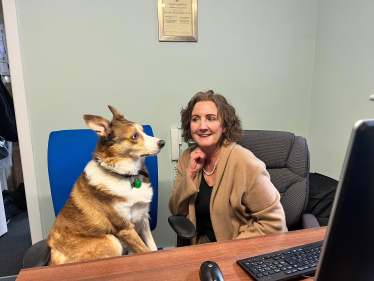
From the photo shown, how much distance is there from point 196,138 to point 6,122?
1.92 m

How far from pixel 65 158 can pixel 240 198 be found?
957mm

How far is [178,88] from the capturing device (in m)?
1.80

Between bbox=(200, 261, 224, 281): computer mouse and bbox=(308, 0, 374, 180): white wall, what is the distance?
5.03 ft

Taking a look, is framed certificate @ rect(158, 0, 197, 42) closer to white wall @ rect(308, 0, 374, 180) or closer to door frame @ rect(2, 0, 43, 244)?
door frame @ rect(2, 0, 43, 244)

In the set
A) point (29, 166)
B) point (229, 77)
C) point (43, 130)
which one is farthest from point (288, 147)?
point (29, 166)

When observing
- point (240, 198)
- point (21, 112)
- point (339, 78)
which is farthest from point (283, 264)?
point (21, 112)

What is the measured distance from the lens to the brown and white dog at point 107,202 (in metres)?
1.03

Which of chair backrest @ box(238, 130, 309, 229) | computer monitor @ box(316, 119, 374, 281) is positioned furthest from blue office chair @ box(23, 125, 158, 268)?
computer monitor @ box(316, 119, 374, 281)

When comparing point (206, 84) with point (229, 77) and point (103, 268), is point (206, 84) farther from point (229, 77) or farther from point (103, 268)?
point (103, 268)

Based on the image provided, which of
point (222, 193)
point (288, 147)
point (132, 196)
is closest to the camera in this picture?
point (132, 196)

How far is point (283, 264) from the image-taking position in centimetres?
70

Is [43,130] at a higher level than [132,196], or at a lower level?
higher

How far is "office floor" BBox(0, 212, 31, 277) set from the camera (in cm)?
197

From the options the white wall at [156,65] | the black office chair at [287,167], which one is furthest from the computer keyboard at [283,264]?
the white wall at [156,65]
